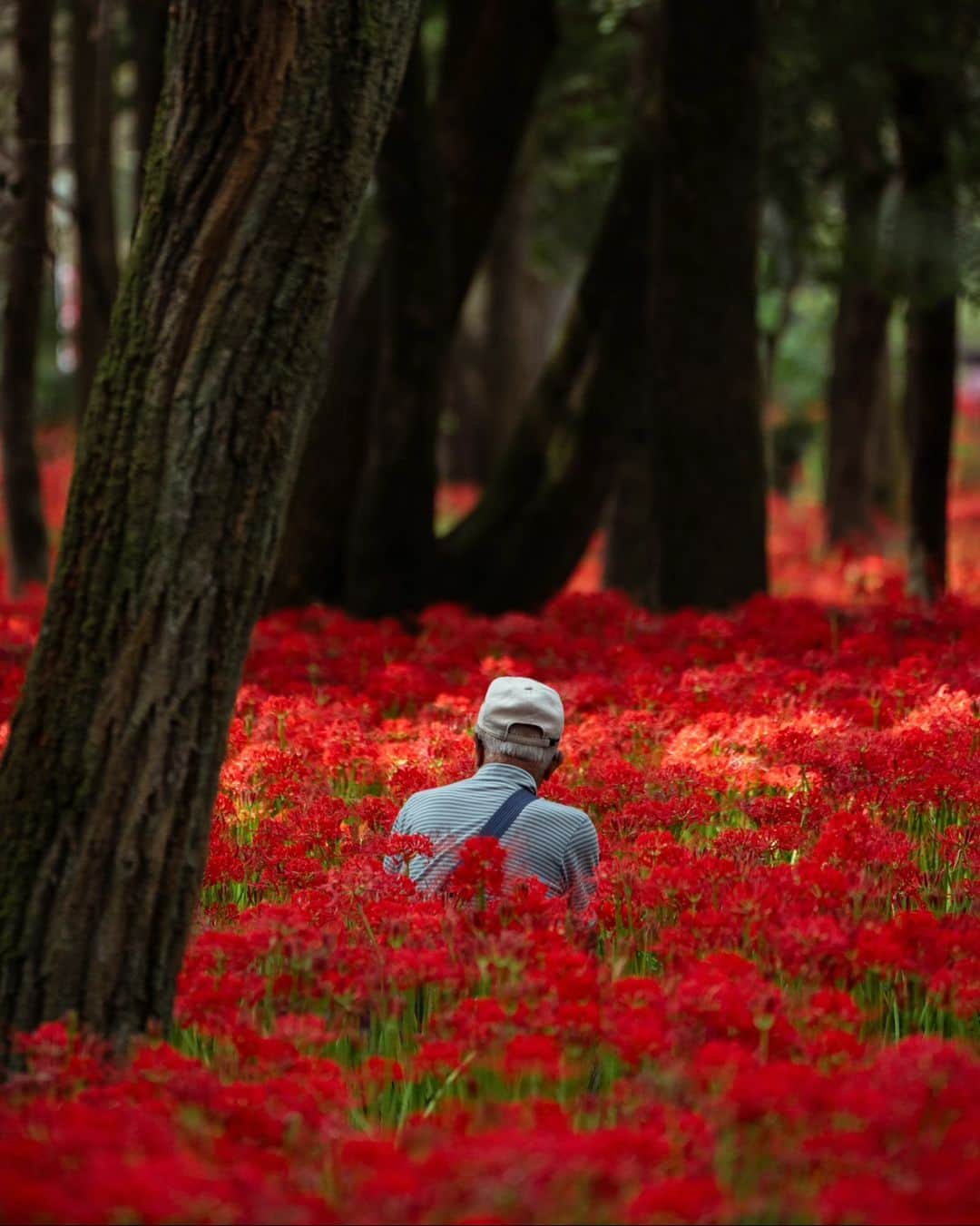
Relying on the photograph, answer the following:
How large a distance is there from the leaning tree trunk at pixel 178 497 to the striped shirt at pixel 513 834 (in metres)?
0.98

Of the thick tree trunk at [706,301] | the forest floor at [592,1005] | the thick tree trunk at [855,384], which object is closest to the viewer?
the forest floor at [592,1005]

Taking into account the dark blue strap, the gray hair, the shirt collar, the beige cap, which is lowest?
the dark blue strap

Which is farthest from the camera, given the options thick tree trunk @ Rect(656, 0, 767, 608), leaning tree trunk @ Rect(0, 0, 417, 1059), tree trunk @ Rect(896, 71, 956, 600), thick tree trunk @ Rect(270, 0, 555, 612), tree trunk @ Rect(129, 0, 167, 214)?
tree trunk @ Rect(896, 71, 956, 600)

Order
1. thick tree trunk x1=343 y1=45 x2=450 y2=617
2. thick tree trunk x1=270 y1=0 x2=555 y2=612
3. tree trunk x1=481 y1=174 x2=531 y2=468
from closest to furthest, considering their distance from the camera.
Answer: thick tree trunk x1=343 y1=45 x2=450 y2=617 < thick tree trunk x1=270 y1=0 x2=555 y2=612 < tree trunk x1=481 y1=174 x2=531 y2=468

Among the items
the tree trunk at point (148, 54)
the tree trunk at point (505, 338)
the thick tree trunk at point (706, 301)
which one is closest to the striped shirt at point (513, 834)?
the thick tree trunk at point (706, 301)

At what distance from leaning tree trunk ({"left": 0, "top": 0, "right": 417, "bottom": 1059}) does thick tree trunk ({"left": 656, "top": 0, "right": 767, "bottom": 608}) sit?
6.22 metres

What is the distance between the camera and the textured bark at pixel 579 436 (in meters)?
11.5

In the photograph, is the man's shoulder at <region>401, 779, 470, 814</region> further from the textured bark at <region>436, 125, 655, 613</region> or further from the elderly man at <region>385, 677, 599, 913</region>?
the textured bark at <region>436, 125, 655, 613</region>

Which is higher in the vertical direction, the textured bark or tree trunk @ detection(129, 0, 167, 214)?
tree trunk @ detection(129, 0, 167, 214)

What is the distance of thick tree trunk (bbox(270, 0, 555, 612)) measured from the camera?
1070cm

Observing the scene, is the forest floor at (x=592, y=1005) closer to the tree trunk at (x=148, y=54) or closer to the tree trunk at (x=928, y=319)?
the tree trunk at (x=928, y=319)

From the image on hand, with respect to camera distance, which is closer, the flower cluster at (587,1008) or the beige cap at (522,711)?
the flower cluster at (587,1008)

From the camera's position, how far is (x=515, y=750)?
194 inches

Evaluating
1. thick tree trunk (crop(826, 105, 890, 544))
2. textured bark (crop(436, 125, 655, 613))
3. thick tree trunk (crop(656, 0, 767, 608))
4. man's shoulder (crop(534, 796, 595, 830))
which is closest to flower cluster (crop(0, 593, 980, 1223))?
man's shoulder (crop(534, 796, 595, 830))
